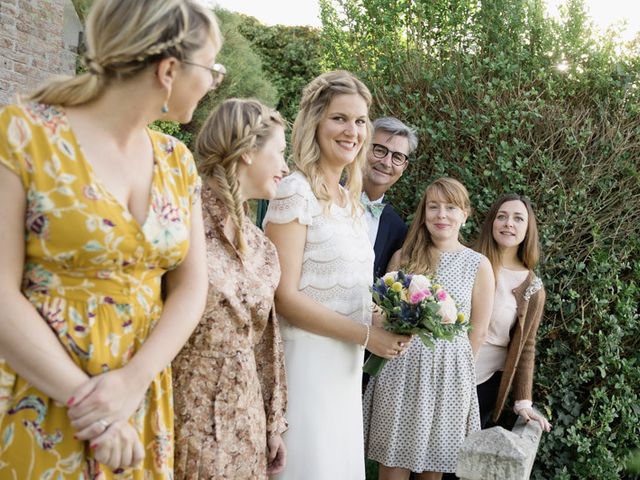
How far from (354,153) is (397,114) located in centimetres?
228

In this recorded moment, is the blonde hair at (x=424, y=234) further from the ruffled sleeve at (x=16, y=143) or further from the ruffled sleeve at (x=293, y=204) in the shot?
the ruffled sleeve at (x=16, y=143)

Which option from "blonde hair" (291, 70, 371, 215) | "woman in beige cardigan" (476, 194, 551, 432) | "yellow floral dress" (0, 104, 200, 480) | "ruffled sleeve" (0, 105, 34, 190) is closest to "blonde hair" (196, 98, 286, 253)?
"blonde hair" (291, 70, 371, 215)

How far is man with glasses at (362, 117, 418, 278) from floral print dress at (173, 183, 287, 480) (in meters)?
1.87

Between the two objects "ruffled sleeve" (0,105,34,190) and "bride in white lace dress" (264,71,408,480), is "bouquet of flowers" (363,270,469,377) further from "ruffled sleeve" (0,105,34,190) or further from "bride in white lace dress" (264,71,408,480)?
"ruffled sleeve" (0,105,34,190)

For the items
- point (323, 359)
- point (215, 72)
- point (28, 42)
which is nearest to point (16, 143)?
point (215, 72)

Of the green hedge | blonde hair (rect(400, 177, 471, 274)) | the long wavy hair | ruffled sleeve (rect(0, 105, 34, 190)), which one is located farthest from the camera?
the green hedge

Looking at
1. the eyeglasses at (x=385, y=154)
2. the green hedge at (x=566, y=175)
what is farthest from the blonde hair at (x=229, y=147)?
the green hedge at (x=566, y=175)

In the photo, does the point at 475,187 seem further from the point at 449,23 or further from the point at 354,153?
the point at 354,153

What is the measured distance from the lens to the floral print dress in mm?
2348

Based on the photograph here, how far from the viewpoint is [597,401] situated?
16.1ft

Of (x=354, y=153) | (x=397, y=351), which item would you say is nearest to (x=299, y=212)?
(x=354, y=153)

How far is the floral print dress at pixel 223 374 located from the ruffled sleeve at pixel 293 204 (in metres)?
0.37

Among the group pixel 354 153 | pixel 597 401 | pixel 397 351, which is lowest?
pixel 597 401

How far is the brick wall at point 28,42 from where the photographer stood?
799 cm
